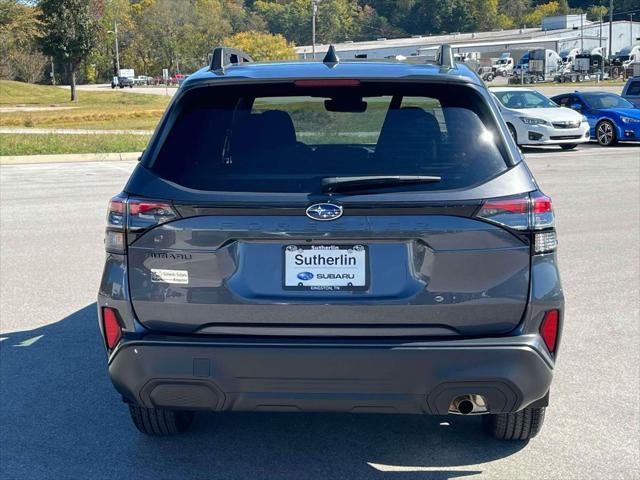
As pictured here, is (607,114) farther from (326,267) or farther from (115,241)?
(115,241)

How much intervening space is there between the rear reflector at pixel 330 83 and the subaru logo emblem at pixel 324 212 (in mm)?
648

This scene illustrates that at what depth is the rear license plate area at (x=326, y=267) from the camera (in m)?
3.50

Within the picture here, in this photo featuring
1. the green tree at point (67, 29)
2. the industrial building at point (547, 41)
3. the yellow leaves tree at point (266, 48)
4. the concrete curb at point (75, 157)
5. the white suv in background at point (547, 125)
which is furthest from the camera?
the industrial building at point (547, 41)

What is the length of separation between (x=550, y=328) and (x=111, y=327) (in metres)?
1.86

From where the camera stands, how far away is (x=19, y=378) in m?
5.44

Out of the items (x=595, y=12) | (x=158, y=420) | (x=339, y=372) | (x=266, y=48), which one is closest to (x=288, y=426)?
(x=158, y=420)

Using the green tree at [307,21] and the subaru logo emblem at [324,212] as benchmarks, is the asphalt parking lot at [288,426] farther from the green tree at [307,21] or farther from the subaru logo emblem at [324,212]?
the green tree at [307,21]

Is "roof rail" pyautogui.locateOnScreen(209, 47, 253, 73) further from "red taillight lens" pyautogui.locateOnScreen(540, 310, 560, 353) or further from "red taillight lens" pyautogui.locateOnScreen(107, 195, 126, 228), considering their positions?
"red taillight lens" pyautogui.locateOnScreen(540, 310, 560, 353)

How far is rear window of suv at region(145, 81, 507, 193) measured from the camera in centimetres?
361

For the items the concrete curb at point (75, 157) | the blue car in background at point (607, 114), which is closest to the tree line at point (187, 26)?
the concrete curb at point (75, 157)

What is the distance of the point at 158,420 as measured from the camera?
432cm

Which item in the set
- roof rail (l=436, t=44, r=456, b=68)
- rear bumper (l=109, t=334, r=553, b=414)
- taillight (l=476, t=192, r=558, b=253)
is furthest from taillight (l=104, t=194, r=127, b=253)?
roof rail (l=436, t=44, r=456, b=68)

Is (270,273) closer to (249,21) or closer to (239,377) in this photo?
(239,377)

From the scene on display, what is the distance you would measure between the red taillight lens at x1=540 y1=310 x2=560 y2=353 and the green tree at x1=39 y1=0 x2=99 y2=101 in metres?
54.9
